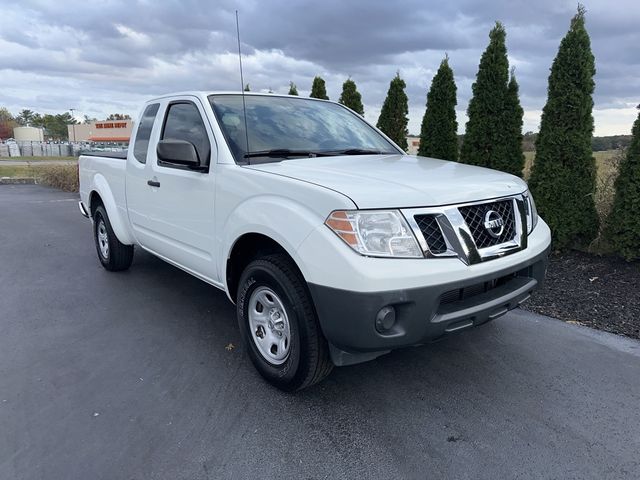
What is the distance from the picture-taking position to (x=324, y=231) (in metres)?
2.52

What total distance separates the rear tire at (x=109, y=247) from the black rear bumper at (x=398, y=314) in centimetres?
374

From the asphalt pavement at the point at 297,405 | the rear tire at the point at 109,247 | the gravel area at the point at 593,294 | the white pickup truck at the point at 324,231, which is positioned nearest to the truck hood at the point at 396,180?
the white pickup truck at the point at 324,231

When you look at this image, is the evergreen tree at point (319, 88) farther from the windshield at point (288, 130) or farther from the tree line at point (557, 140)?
the windshield at point (288, 130)

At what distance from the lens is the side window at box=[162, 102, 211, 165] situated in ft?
11.9

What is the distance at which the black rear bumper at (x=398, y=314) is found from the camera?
7.89 ft

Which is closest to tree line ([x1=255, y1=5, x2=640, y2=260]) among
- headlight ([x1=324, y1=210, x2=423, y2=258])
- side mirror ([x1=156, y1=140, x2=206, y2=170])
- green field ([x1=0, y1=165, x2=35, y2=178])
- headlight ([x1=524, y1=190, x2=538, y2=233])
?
headlight ([x1=524, y1=190, x2=538, y2=233])

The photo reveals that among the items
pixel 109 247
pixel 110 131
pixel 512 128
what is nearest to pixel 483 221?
pixel 109 247

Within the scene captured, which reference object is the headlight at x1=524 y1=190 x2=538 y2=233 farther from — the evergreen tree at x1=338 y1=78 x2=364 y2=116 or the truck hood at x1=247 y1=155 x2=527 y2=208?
the evergreen tree at x1=338 y1=78 x2=364 y2=116

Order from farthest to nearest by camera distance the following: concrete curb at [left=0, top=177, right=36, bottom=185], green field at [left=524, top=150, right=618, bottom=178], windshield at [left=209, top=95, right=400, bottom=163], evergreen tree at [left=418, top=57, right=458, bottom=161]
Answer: concrete curb at [left=0, top=177, right=36, bottom=185]
evergreen tree at [left=418, top=57, right=458, bottom=161]
green field at [left=524, top=150, right=618, bottom=178]
windshield at [left=209, top=95, right=400, bottom=163]

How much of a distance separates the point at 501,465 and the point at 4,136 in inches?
4867

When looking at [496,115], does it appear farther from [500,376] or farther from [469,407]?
[469,407]

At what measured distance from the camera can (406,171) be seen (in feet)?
10.2

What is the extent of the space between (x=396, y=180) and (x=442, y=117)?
5.63m

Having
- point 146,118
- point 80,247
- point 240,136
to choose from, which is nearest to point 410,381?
point 240,136
